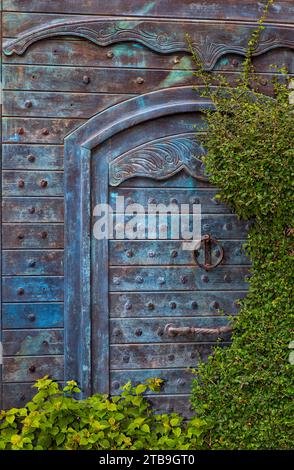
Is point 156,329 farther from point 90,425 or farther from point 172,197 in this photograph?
point 172,197

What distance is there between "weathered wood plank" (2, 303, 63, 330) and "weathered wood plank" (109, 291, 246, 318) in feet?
1.13

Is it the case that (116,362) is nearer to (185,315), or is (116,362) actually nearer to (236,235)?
(185,315)

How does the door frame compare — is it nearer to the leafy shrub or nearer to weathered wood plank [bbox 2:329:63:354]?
weathered wood plank [bbox 2:329:63:354]

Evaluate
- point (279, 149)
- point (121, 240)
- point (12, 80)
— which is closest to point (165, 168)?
point (121, 240)

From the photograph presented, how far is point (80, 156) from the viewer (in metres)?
3.94

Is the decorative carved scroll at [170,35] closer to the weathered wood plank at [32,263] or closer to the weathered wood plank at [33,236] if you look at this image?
the weathered wood plank at [33,236]

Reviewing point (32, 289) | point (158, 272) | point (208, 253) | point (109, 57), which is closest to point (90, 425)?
point (32, 289)

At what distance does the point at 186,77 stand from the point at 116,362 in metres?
1.87

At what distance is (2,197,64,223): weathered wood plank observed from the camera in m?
3.89

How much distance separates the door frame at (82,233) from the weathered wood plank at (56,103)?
0.20ft

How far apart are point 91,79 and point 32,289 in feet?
4.48

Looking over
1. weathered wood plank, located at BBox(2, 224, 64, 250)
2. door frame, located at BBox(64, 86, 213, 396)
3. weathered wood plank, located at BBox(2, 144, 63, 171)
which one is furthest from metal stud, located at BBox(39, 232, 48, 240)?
weathered wood plank, located at BBox(2, 144, 63, 171)

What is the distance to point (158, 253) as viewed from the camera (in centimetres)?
402

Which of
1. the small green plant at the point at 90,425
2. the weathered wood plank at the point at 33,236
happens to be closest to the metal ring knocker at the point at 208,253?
the small green plant at the point at 90,425
